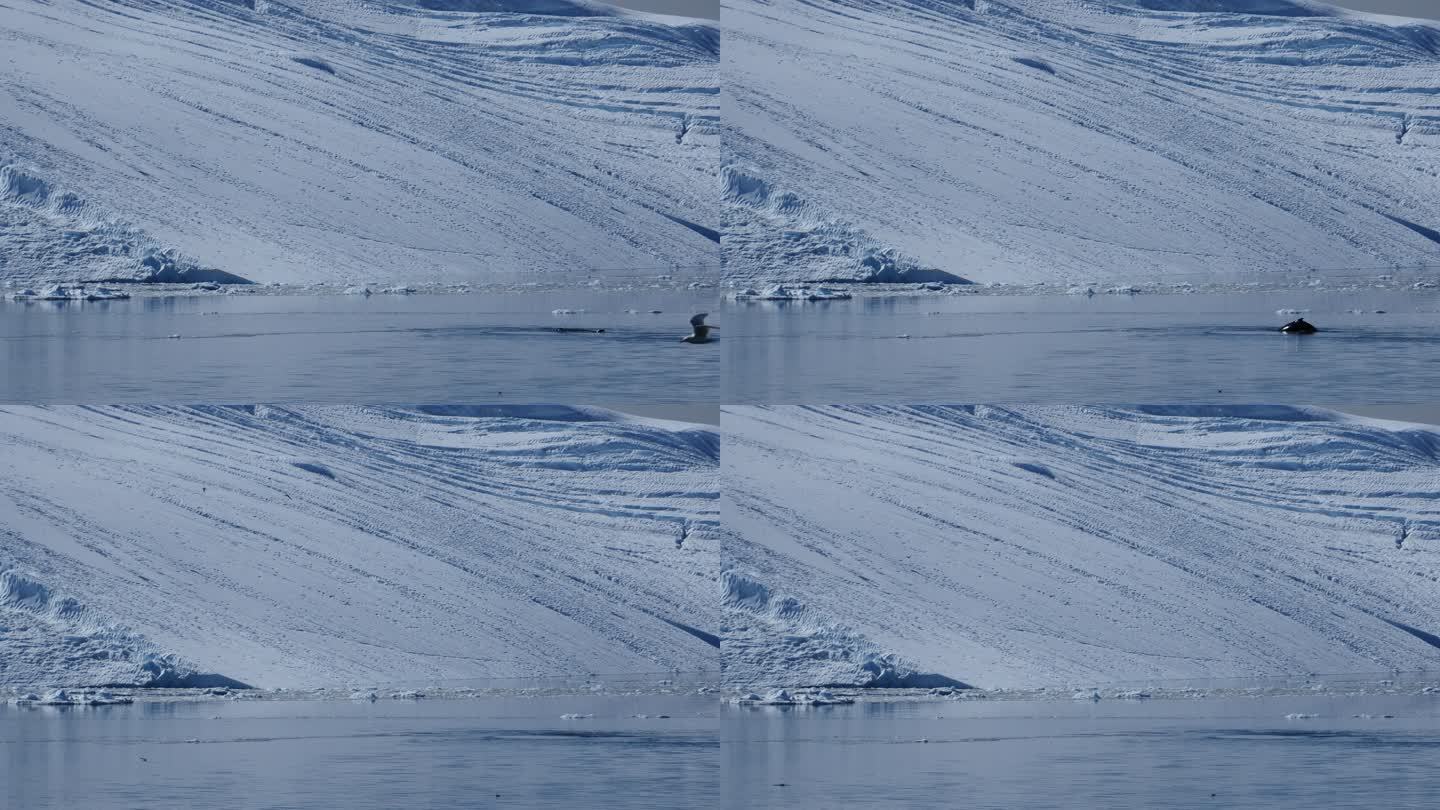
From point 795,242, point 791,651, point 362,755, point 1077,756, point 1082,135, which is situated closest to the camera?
point 1077,756

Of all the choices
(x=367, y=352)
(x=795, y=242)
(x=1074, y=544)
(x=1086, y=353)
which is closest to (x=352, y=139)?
(x=795, y=242)

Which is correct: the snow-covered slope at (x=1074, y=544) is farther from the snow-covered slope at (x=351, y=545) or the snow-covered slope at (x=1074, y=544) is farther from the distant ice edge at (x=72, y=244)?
the distant ice edge at (x=72, y=244)

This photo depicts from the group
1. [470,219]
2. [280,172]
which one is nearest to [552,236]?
[470,219]

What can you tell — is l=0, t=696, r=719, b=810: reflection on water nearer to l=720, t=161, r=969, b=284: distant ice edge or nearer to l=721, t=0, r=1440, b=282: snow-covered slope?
l=720, t=161, r=969, b=284: distant ice edge

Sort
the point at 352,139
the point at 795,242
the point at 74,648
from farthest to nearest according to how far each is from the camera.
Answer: the point at 352,139 < the point at 795,242 < the point at 74,648

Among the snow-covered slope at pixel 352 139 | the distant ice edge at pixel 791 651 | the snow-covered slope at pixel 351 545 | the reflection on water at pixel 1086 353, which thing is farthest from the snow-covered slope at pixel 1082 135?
the reflection on water at pixel 1086 353

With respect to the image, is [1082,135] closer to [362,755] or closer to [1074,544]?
[1074,544]
